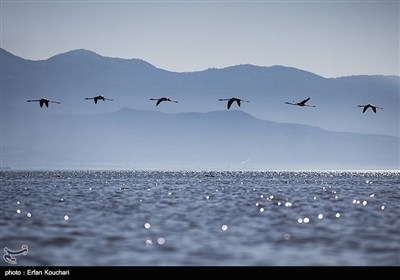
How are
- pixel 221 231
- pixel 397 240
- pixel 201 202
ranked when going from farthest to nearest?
1. pixel 201 202
2. pixel 221 231
3. pixel 397 240

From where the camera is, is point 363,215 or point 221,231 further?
point 363,215

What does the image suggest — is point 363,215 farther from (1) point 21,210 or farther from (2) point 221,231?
(1) point 21,210

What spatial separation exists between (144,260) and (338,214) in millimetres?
21902

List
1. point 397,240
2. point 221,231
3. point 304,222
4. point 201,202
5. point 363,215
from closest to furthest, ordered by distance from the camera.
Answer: point 397,240
point 221,231
point 304,222
point 363,215
point 201,202

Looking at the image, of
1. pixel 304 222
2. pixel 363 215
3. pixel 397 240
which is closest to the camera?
pixel 397 240

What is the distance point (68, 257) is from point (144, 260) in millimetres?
2977

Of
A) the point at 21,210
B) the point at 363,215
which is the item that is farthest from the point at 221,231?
the point at 21,210

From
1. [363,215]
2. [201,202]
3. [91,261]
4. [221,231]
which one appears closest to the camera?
[91,261]

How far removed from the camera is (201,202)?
62312 millimetres

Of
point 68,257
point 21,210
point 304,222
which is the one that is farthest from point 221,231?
point 21,210
